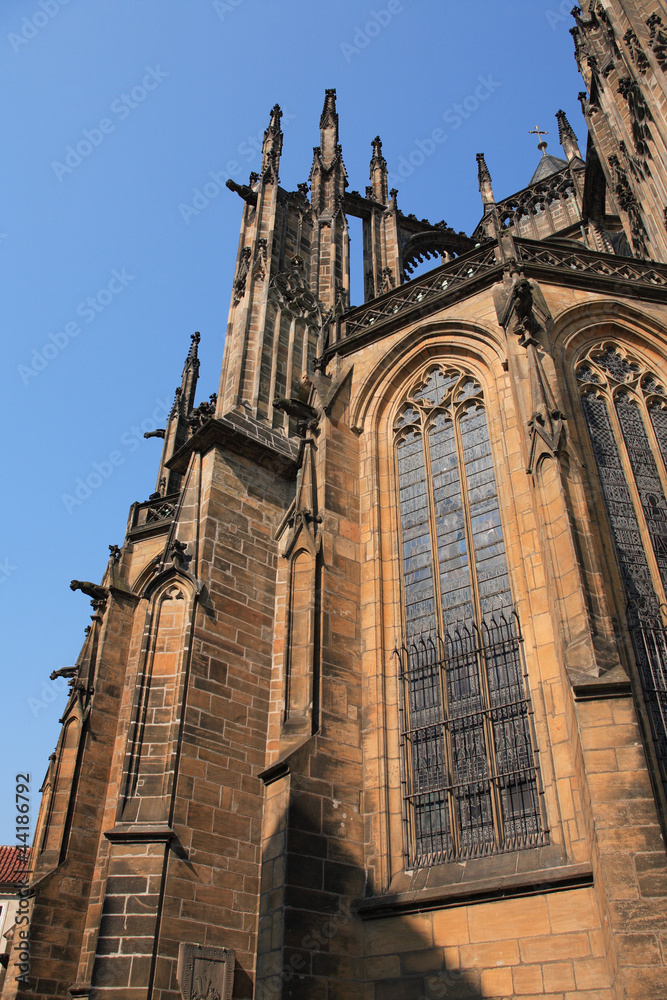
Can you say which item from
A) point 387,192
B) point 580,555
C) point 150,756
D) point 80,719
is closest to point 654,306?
point 580,555

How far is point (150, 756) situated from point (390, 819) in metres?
2.83

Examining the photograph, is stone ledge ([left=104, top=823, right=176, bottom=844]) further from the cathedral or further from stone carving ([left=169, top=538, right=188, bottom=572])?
stone carving ([left=169, top=538, right=188, bottom=572])

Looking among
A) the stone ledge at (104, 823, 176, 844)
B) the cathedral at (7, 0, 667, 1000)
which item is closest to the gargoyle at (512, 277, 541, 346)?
the cathedral at (7, 0, 667, 1000)

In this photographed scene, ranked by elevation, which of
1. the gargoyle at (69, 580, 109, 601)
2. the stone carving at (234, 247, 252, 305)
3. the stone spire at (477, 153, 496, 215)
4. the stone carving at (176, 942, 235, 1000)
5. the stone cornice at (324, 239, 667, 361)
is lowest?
the stone carving at (176, 942, 235, 1000)

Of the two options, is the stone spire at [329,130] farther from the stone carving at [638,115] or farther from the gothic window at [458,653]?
the gothic window at [458,653]

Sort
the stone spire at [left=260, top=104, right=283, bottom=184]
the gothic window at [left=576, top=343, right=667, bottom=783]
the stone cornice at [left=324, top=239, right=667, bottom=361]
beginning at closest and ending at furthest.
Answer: the gothic window at [left=576, top=343, right=667, bottom=783] < the stone cornice at [left=324, top=239, right=667, bottom=361] < the stone spire at [left=260, top=104, right=283, bottom=184]

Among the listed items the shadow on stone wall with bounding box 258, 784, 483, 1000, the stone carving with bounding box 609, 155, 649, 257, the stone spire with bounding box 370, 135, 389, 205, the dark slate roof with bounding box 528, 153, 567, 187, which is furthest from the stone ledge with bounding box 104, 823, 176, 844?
the dark slate roof with bounding box 528, 153, 567, 187

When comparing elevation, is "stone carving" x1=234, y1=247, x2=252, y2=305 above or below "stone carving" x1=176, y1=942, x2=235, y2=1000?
above

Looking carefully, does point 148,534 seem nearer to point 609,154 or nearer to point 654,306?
point 654,306

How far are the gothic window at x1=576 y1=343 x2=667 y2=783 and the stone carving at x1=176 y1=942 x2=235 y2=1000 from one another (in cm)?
503

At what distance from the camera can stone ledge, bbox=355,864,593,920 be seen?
743 cm

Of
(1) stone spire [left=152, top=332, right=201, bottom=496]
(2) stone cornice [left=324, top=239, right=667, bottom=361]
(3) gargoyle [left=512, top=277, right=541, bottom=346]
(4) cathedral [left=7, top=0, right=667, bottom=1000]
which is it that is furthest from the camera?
(1) stone spire [left=152, top=332, right=201, bottom=496]

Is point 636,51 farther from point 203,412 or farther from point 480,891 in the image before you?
point 480,891

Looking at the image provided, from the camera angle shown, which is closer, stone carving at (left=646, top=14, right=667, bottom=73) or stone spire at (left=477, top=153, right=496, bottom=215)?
stone carving at (left=646, top=14, right=667, bottom=73)
